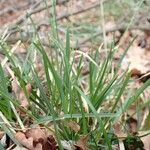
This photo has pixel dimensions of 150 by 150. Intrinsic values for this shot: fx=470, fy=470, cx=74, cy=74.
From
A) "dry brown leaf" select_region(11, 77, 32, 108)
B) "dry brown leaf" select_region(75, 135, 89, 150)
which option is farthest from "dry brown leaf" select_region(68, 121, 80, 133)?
"dry brown leaf" select_region(11, 77, 32, 108)

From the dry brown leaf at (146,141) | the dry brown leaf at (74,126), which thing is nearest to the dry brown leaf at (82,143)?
the dry brown leaf at (74,126)

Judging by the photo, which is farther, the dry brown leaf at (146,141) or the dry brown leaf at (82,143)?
the dry brown leaf at (146,141)

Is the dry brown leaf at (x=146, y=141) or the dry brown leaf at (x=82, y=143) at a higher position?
the dry brown leaf at (x=82, y=143)

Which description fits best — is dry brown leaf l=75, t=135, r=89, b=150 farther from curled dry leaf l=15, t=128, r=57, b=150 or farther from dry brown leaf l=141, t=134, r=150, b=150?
dry brown leaf l=141, t=134, r=150, b=150

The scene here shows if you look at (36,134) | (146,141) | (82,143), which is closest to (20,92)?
(36,134)

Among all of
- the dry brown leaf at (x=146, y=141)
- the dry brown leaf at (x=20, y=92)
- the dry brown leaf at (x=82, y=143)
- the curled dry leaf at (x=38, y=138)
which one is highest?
the dry brown leaf at (x=20, y=92)

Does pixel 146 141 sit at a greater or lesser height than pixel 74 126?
lesser

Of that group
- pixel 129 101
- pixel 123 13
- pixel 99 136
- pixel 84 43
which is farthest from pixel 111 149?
pixel 123 13

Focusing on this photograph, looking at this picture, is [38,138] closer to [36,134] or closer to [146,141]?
[36,134]

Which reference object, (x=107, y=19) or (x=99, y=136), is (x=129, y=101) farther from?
(x=107, y=19)

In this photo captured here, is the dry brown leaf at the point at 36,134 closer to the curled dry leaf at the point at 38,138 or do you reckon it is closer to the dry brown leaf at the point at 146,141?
the curled dry leaf at the point at 38,138

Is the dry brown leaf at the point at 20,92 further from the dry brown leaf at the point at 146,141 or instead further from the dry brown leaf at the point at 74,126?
the dry brown leaf at the point at 146,141

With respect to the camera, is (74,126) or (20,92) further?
(20,92)
